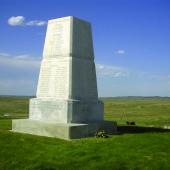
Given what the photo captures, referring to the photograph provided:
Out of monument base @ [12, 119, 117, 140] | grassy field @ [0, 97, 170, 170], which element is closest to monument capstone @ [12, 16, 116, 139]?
monument base @ [12, 119, 117, 140]

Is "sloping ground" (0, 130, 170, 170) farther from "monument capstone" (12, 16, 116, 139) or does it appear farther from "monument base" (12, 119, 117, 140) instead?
"monument capstone" (12, 16, 116, 139)

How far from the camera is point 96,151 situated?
9320 mm

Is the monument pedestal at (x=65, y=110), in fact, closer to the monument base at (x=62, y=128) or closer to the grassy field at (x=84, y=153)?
the monument base at (x=62, y=128)

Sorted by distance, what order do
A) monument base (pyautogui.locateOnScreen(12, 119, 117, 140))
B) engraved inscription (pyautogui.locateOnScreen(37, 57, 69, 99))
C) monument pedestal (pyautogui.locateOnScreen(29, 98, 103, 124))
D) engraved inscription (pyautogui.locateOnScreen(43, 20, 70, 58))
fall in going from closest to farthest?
monument base (pyautogui.locateOnScreen(12, 119, 117, 140)) → monument pedestal (pyautogui.locateOnScreen(29, 98, 103, 124)) → engraved inscription (pyautogui.locateOnScreen(37, 57, 69, 99)) → engraved inscription (pyautogui.locateOnScreen(43, 20, 70, 58))

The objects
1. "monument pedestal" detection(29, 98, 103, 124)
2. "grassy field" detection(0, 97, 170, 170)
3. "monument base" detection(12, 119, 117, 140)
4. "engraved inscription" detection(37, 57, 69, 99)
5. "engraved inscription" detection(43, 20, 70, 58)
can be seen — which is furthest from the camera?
"engraved inscription" detection(43, 20, 70, 58)

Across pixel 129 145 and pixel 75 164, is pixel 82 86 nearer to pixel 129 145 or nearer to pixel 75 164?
pixel 129 145

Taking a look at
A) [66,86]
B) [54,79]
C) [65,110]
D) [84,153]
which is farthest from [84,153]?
[54,79]

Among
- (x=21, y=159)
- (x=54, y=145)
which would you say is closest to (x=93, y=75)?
(x=54, y=145)

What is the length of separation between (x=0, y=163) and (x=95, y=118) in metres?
5.86

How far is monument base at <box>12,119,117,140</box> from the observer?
1156 cm

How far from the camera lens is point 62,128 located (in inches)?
459

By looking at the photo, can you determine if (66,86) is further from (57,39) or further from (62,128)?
(57,39)

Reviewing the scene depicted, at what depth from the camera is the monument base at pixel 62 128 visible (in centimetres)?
1156

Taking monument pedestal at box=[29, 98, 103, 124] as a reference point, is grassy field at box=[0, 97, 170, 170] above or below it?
below
